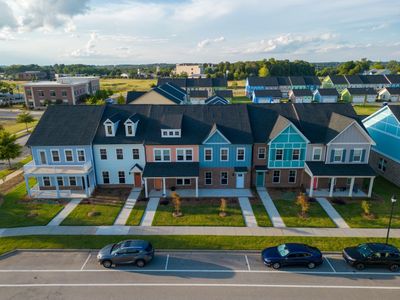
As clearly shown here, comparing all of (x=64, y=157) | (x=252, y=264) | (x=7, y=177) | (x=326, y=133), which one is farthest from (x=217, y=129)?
(x=7, y=177)

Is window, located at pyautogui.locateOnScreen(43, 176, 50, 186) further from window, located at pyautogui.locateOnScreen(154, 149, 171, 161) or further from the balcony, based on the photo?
window, located at pyautogui.locateOnScreen(154, 149, 171, 161)

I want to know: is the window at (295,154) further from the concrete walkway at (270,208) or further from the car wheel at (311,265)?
the car wheel at (311,265)

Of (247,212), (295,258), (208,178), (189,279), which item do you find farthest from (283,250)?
(208,178)

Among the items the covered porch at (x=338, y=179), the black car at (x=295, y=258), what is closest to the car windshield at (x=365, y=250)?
the black car at (x=295, y=258)

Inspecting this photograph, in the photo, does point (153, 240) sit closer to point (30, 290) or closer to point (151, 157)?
point (30, 290)

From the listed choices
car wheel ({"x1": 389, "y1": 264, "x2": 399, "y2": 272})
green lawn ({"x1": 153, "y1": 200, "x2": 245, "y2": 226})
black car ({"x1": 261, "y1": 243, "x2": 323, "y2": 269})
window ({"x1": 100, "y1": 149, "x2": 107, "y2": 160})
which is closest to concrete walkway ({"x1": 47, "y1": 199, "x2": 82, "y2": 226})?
window ({"x1": 100, "y1": 149, "x2": 107, "y2": 160})

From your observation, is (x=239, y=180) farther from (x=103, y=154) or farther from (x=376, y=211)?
(x=103, y=154)
